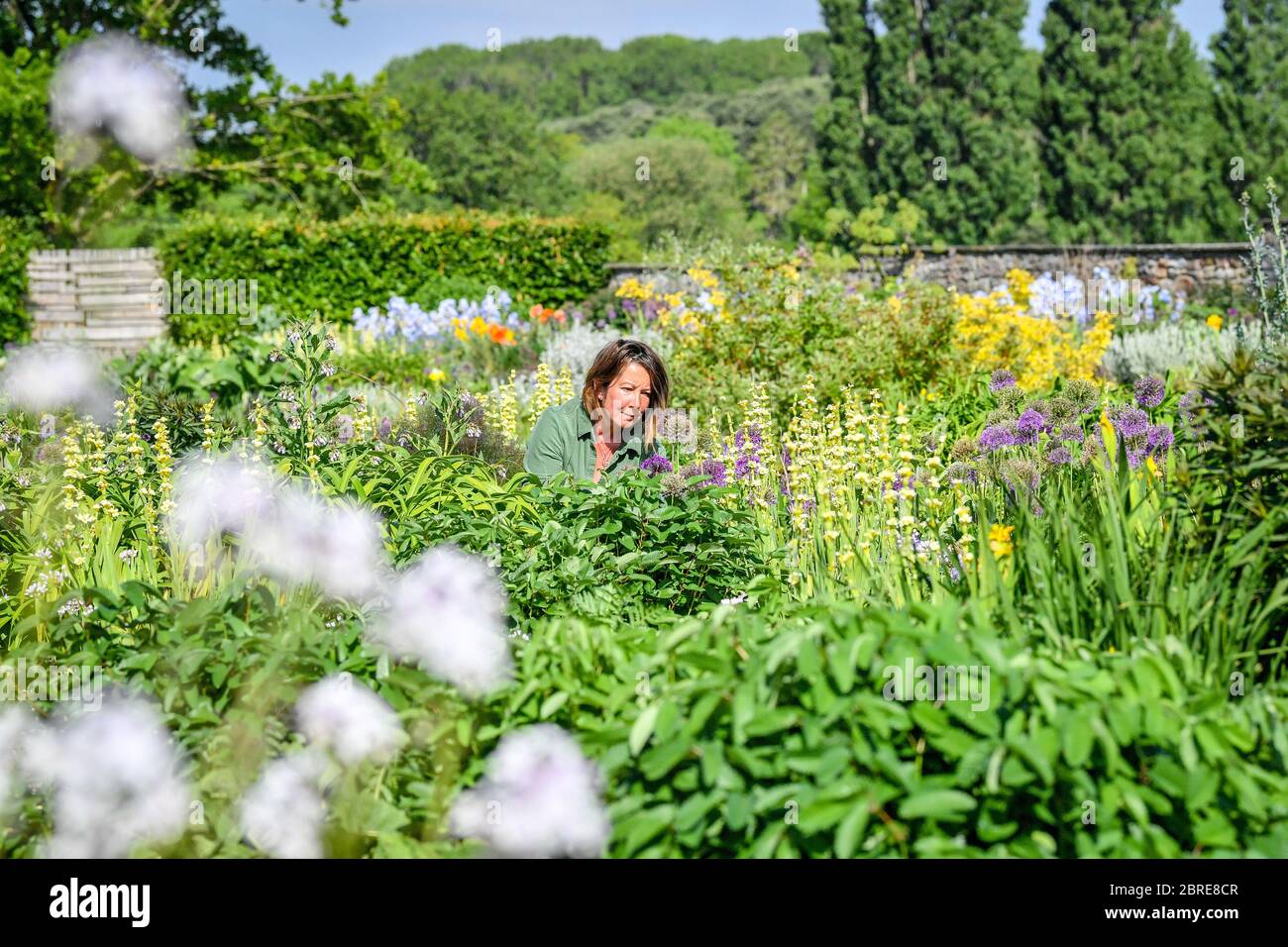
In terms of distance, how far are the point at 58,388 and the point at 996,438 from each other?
515 centimetres

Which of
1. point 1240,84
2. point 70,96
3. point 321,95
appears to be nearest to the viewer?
point 70,96

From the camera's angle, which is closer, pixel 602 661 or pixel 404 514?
pixel 602 661

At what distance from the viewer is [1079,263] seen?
47.1ft

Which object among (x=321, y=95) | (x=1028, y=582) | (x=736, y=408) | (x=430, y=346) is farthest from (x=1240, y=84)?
(x=1028, y=582)

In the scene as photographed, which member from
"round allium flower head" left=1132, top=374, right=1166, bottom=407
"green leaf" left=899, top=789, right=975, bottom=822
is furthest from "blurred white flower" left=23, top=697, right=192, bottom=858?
"round allium flower head" left=1132, top=374, right=1166, bottom=407

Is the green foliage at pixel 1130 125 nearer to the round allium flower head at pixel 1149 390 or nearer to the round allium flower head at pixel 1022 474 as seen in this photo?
the round allium flower head at pixel 1149 390

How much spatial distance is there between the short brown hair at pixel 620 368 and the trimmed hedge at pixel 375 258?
10.5 m

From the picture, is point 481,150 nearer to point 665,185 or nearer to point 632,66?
point 665,185

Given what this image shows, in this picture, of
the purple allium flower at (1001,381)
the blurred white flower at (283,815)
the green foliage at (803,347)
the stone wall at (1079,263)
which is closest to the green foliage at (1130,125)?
the stone wall at (1079,263)
